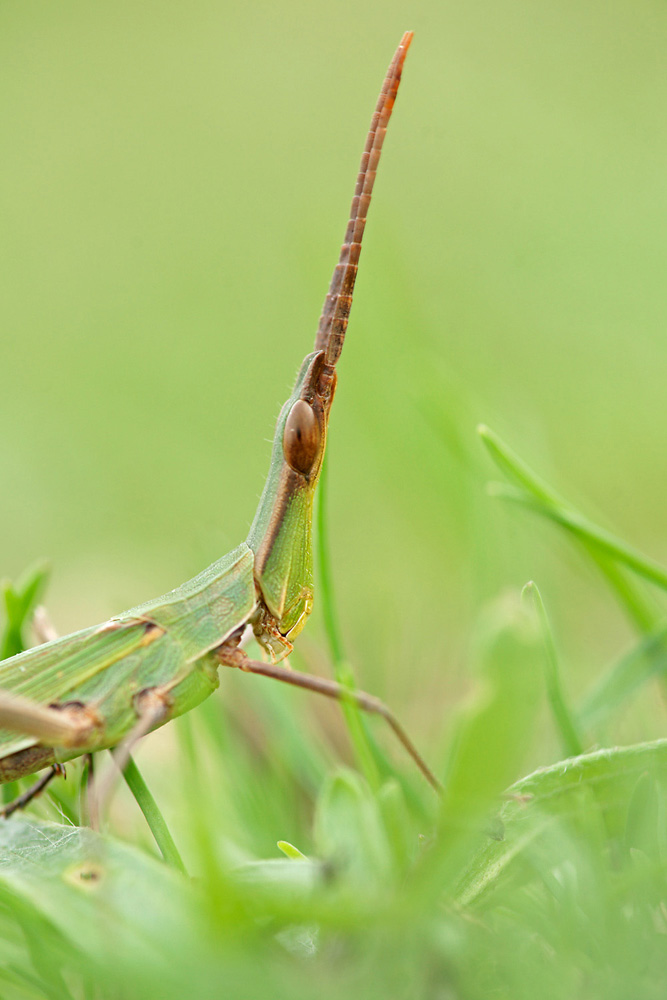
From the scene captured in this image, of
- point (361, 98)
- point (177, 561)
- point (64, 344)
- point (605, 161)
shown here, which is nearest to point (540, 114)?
point (605, 161)

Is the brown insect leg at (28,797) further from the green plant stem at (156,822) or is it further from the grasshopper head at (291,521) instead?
the grasshopper head at (291,521)

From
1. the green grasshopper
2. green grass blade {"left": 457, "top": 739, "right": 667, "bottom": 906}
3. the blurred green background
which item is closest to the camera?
green grass blade {"left": 457, "top": 739, "right": 667, "bottom": 906}

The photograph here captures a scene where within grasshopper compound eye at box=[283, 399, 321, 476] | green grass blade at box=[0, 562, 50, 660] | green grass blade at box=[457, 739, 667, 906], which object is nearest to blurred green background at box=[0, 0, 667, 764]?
grasshopper compound eye at box=[283, 399, 321, 476]

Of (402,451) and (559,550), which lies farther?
(402,451)

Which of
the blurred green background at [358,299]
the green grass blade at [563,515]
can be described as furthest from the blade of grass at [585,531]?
the blurred green background at [358,299]

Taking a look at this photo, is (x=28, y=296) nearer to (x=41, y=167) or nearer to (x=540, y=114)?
(x=41, y=167)

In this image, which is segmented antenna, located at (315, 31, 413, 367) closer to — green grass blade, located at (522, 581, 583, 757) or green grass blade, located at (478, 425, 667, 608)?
green grass blade, located at (478, 425, 667, 608)
